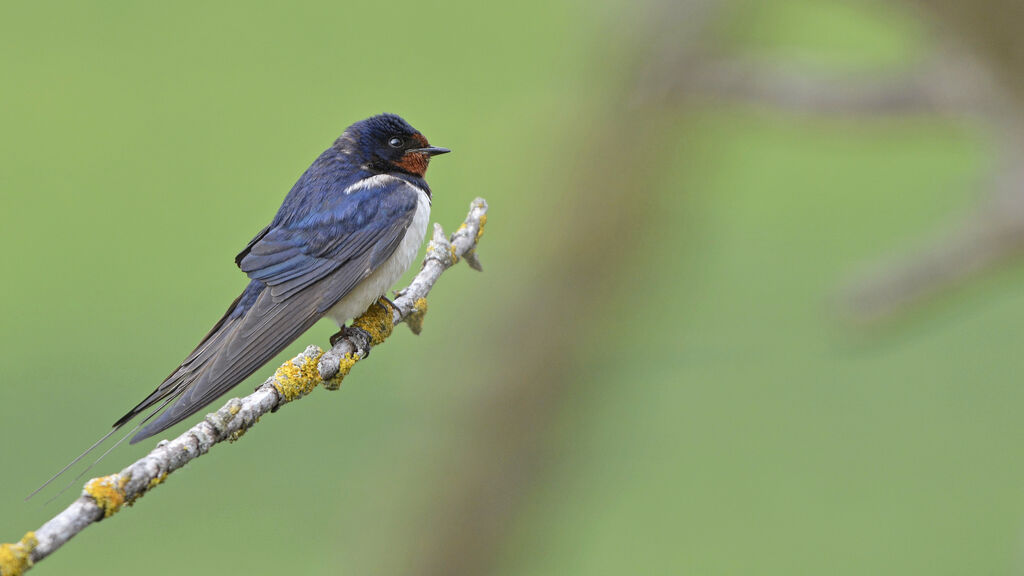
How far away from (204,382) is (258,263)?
33cm

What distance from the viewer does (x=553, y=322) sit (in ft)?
12.2

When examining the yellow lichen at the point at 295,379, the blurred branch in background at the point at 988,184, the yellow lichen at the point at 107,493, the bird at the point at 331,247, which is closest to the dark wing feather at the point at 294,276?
the bird at the point at 331,247

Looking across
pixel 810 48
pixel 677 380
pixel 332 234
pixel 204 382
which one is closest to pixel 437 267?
pixel 332 234

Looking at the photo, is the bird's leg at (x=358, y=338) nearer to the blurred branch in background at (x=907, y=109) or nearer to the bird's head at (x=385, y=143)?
the bird's head at (x=385, y=143)

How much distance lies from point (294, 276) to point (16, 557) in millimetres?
824

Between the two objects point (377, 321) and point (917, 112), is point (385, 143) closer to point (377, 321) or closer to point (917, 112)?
point (377, 321)

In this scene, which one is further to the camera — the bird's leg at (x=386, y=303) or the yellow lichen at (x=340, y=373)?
the bird's leg at (x=386, y=303)

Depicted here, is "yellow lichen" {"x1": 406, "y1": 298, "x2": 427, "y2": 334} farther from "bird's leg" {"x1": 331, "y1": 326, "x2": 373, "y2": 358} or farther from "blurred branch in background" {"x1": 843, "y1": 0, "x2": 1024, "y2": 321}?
"blurred branch in background" {"x1": 843, "y1": 0, "x2": 1024, "y2": 321}

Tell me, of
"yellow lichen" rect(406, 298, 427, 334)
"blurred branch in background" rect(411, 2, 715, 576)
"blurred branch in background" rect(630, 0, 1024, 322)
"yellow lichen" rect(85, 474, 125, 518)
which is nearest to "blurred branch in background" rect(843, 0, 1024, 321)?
"blurred branch in background" rect(630, 0, 1024, 322)

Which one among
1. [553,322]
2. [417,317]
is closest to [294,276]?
[417,317]

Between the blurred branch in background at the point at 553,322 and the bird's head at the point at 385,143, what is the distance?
144 centimetres

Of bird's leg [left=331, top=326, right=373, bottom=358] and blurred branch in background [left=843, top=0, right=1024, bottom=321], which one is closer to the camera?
bird's leg [left=331, top=326, right=373, bottom=358]

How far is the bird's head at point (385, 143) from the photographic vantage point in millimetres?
1805

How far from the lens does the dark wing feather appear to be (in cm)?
136
